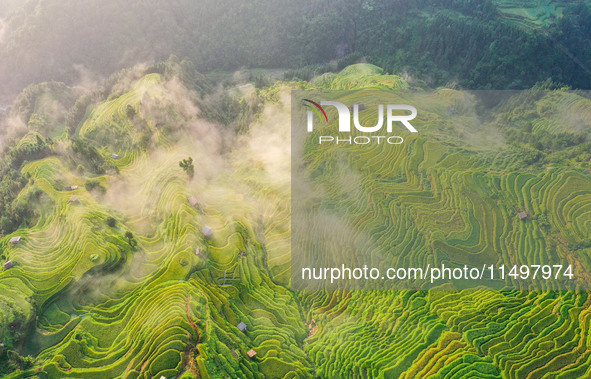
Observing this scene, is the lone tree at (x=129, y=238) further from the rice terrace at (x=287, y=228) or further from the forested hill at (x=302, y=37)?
the forested hill at (x=302, y=37)

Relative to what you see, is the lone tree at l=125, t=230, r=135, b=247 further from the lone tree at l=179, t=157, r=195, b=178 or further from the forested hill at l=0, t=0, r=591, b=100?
the forested hill at l=0, t=0, r=591, b=100

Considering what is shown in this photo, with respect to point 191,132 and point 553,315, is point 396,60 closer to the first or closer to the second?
point 191,132

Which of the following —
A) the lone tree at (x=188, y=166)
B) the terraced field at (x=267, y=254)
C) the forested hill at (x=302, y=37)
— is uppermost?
the forested hill at (x=302, y=37)

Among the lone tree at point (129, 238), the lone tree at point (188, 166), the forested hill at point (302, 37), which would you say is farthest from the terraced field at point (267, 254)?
the forested hill at point (302, 37)

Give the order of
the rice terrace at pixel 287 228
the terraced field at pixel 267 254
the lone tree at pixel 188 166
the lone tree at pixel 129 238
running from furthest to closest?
the lone tree at pixel 188 166, the lone tree at pixel 129 238, the rice terrace at pixel 287 228, the terraced field at pixel 267 254

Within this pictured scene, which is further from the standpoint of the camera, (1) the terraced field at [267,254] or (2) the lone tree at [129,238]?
(2) the lone tree at [129,238]

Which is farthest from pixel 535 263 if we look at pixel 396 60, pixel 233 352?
pixel 396 60
